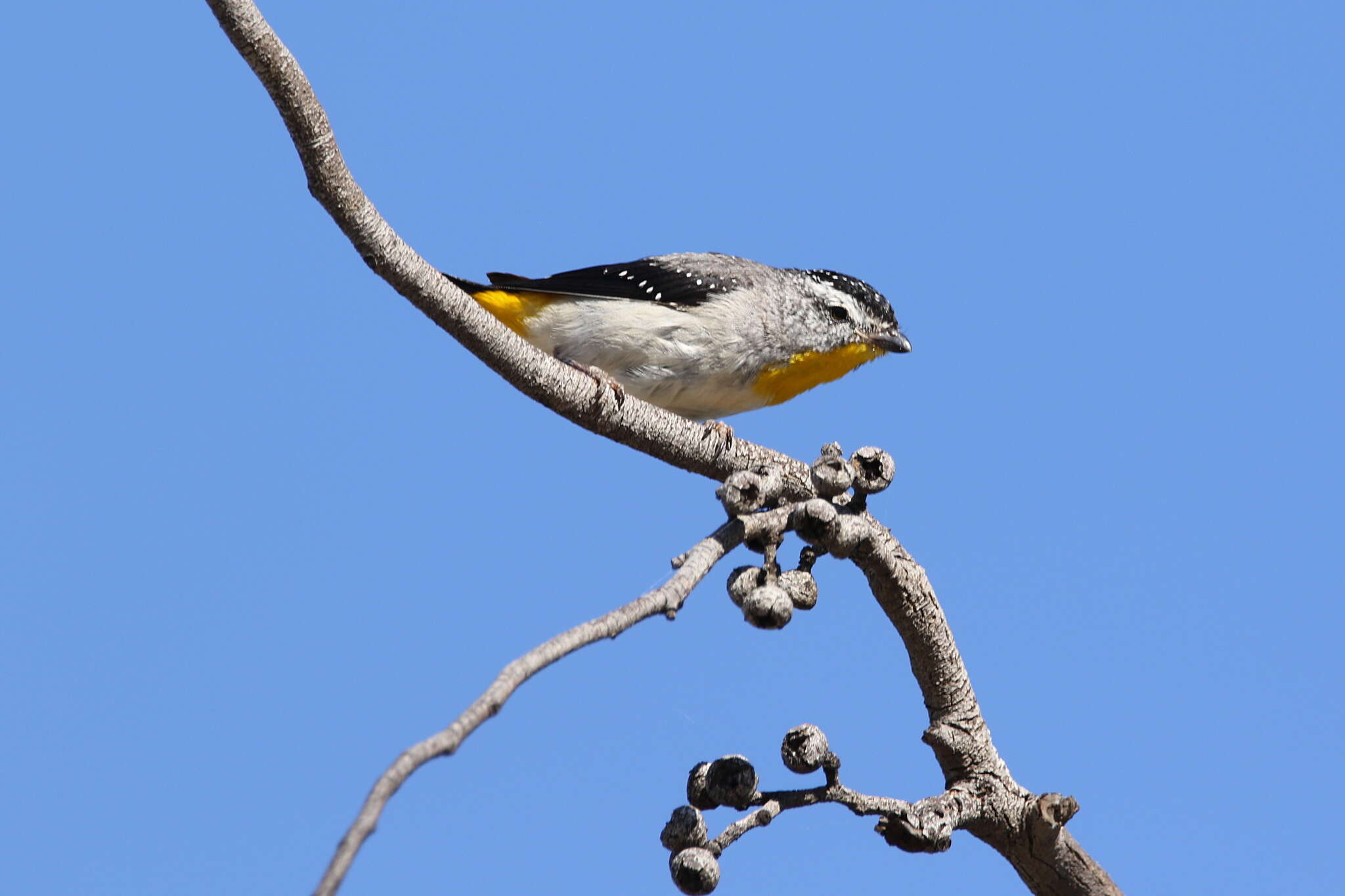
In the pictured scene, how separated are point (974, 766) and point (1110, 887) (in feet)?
2.59

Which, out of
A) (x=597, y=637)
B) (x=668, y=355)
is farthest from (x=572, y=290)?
(x=597, y=637)

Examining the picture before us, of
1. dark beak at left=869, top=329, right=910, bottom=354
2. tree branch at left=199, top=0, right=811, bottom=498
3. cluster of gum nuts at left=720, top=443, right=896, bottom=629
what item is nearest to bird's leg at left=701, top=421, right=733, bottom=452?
tree branch at left=199, top=0, right=811, bottom=498

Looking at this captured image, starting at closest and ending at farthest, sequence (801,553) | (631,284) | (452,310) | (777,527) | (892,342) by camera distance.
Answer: (777,527) → (801,553) → (452,310) → (631,284) → (892,342)

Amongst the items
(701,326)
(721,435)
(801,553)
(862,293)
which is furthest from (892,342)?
(801,553)

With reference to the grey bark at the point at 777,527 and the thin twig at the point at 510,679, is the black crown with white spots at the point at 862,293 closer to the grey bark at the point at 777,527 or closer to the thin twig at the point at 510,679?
the grey bark at the point at 777,527

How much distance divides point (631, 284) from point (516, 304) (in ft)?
2.88

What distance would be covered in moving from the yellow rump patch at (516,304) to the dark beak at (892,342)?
101 inches

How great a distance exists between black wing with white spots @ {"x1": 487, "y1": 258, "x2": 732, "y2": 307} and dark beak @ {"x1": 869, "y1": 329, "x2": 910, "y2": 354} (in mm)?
1341

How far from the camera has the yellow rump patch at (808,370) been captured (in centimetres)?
943

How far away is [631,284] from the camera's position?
9500 mm

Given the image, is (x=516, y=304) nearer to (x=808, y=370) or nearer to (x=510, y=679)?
(x=808, y=370)

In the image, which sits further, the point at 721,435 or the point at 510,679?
the point at 721,435

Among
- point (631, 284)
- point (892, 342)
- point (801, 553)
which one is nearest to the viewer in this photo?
point (801, 553)

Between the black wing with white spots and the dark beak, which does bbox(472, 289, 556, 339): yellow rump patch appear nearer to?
the black wing with white spots
